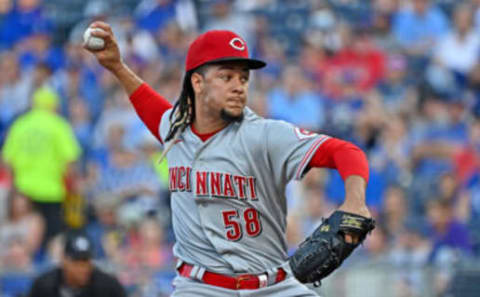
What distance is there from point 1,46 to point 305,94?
14.2ft

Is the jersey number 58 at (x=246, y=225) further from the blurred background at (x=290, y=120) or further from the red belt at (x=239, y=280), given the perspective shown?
→ the blurred background at (x=290, y=120)

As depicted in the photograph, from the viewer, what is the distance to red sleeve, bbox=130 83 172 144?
556 centimetres

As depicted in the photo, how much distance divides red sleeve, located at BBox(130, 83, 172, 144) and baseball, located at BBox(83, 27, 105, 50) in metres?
0.32

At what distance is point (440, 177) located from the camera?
405 inches

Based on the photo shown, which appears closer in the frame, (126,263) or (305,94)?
(126,263)

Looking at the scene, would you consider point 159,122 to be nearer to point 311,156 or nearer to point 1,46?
point 311,156

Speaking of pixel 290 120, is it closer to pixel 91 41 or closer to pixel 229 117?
pixel 91 41

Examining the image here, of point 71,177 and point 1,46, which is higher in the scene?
point 1,46

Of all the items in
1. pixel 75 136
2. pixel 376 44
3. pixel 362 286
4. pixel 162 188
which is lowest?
pixel 362 286

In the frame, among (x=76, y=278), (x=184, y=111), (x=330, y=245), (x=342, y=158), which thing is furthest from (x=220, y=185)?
(x=76, y=278)

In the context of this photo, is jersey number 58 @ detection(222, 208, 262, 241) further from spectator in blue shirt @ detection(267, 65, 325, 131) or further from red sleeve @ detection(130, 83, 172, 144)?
spectator in blue shirt @ detection(267, 65, 325, 131)

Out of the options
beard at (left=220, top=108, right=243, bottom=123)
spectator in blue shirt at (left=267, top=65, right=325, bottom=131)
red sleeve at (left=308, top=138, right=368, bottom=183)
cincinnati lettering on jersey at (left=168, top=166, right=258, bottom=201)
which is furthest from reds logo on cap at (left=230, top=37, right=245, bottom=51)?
spectator in blue shirt at (left=267, top=65, right=325, bottom=131)

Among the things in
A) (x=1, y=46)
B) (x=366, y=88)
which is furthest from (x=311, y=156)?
(x=1, y=46)

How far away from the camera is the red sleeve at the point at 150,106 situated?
219 inches
